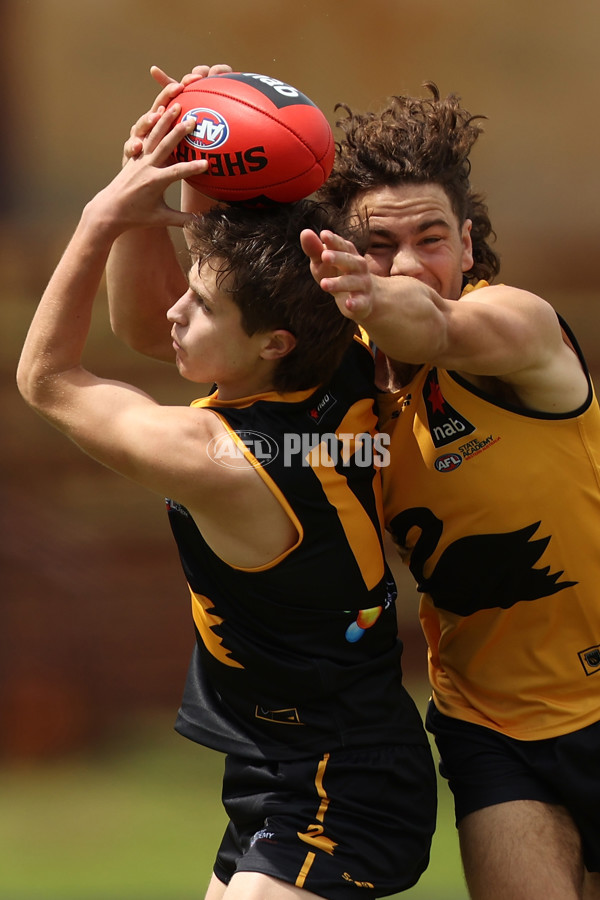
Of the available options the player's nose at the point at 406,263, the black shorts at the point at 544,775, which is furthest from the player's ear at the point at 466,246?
the black shorts at the point at 544,775

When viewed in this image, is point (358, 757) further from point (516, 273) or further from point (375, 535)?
point (516, 273)

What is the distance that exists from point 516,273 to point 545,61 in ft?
3.03

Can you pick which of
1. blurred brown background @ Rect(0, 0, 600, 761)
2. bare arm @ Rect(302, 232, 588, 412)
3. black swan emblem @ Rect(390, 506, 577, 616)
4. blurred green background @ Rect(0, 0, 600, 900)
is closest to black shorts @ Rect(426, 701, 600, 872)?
black swan emblem @ Rect(390, 506, 577, 616)

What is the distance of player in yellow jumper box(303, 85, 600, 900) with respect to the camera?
2238mm

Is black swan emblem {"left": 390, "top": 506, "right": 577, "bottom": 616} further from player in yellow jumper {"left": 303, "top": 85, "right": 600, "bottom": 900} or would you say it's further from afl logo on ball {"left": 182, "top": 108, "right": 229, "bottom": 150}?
afl logo on ball {"left": 182, "top": 108, "right": 229, "bottom": 150}

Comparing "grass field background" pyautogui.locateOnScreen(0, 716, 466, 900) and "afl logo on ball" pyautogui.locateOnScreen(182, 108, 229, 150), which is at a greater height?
"afl logo on ball" pyautogui.locateOnScreen(182, 108, 229, 150)

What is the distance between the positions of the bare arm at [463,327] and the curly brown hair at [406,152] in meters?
0.43

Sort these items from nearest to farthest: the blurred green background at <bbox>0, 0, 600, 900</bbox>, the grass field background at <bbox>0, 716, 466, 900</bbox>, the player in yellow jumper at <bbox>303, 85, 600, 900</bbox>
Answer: the player in yellow jumper at <bbox>303, 85, 600, 900</bbox>, the grass field background at <bbox>0, 716, 466, 900</bbox>, the blurred green background at <bbox>0, 0, 600, 900</bbox>

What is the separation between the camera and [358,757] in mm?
2070

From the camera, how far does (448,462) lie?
228cm

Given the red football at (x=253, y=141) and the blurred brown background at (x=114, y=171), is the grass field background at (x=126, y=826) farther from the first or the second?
the red football at (x=253, y=141)

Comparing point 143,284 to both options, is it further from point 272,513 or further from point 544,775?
point 544,775

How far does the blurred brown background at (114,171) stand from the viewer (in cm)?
474

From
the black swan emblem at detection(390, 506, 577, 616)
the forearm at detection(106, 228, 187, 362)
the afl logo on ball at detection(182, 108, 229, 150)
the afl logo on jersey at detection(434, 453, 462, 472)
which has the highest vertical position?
the afl logo on ball at detection(182, 108, 229, 150)
